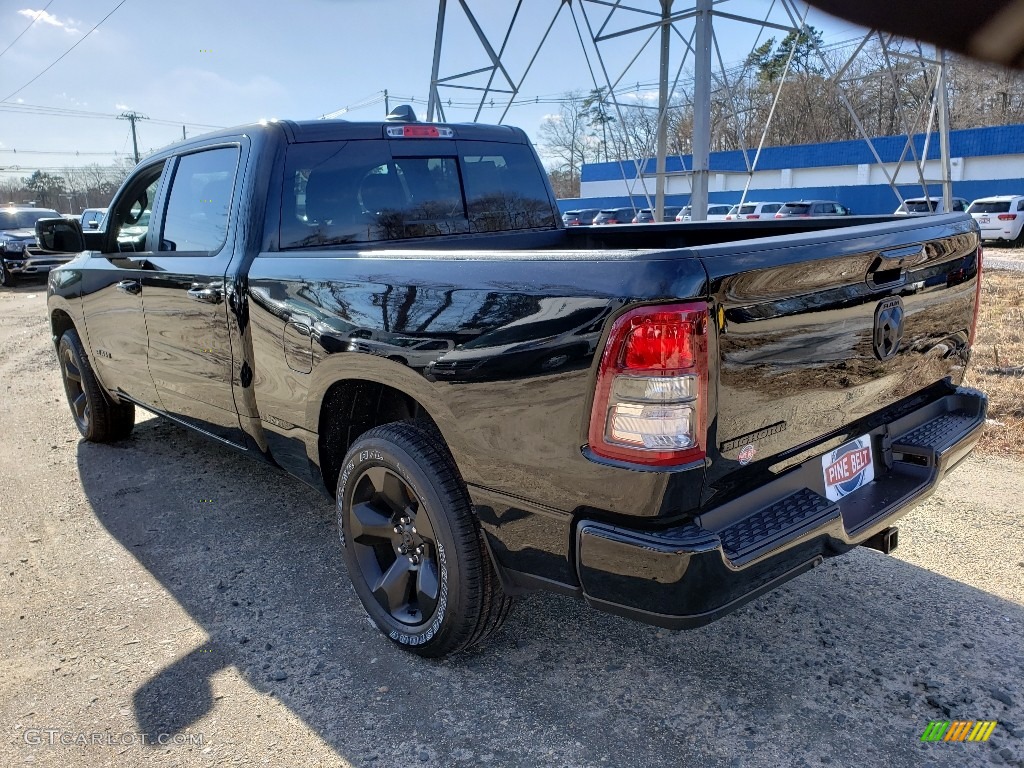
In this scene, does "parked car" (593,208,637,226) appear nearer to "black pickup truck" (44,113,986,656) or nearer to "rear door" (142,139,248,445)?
"rear door" (142,139,248,445)

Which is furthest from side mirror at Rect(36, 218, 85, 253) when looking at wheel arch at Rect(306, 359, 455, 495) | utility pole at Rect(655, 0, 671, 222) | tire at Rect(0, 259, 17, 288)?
tire at Rect(0, 259, 17, 288)

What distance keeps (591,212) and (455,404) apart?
33671 mm

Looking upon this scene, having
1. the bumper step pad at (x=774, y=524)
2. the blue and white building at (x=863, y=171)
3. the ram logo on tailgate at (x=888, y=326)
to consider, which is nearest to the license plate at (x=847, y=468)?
the bumper step pad at (x=774, y=524)

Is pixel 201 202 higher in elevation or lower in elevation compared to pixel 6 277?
higher

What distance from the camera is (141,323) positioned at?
4.11 metres

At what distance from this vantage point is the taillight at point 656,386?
6.19 feet

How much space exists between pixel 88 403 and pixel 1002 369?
273 inches

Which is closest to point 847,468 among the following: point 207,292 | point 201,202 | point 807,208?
point 207,292

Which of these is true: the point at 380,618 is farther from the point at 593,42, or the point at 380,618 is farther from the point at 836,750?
the point at 593,42

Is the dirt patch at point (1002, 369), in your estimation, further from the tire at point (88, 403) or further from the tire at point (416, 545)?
the tire at point (88, 403)

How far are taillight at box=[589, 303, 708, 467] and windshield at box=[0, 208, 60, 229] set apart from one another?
65.8ft

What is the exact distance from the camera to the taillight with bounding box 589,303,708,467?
6.19 feet

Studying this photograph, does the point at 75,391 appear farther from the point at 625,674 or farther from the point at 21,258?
the point at 21,258

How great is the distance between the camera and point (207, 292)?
3.47 meters
